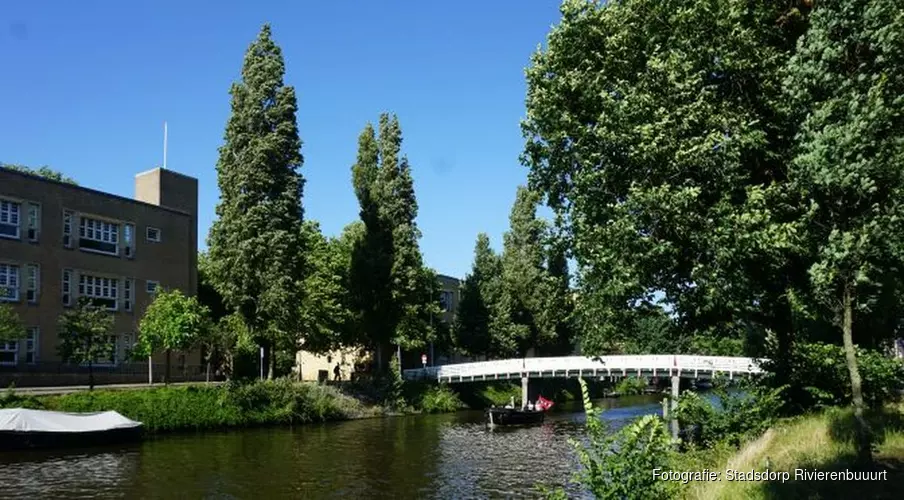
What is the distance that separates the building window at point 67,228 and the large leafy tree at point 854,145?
154 ft

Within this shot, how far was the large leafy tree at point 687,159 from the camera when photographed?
1535 centimetres

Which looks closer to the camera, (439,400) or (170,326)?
(170,326)

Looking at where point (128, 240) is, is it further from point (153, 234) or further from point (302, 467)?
point (302, 467)

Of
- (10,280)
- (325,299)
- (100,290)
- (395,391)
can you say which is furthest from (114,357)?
(395,391)

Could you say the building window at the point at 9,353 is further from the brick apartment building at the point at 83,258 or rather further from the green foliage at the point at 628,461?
the green foliage at the point at 628,461

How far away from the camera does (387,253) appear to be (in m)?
58.5

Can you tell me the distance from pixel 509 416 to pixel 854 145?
130 ft

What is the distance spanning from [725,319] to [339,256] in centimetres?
4626

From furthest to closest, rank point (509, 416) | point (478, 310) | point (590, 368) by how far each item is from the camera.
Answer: point (478, 310) < point (590, 368) < point (509, 416)

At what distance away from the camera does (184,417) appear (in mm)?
41750

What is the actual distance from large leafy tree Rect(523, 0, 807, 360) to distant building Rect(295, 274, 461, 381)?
4706 centimetres

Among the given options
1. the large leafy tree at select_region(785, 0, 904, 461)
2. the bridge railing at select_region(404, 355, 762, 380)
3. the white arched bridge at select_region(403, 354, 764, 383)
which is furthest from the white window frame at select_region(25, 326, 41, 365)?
the large leafy tree at select_region(785, 0, 904, 461)

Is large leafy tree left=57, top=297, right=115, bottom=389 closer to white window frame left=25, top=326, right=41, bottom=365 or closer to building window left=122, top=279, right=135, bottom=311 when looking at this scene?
white window frame left=25, top=326, right=41, bottom=365

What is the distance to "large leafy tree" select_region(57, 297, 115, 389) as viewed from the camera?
4144cm
